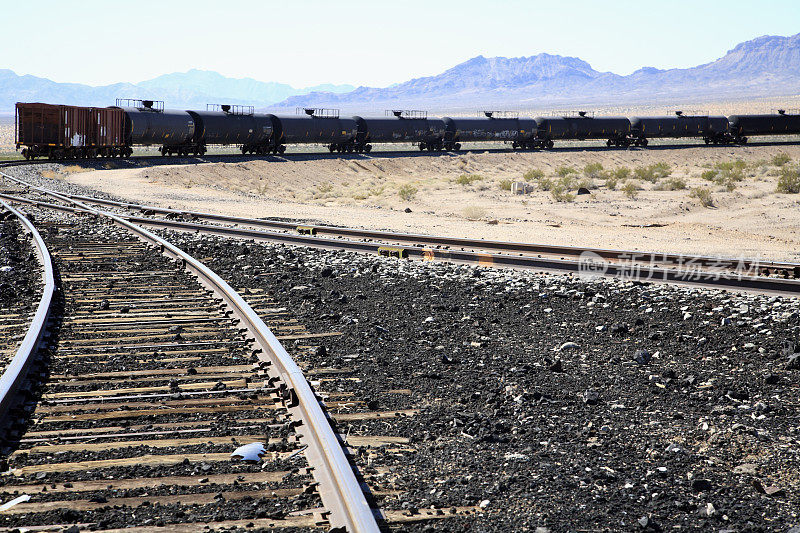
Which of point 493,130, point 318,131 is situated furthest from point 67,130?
point 493,130

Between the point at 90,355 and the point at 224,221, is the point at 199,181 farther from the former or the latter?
the point at 90,355

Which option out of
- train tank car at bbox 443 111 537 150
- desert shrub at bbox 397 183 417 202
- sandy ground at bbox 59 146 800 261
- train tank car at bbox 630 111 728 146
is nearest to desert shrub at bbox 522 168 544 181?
sandy ground at bbox 59 146 800 261

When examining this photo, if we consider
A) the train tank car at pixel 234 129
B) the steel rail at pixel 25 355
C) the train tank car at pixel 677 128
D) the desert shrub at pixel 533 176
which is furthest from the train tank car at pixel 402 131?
the steel rail at pixel 25 355

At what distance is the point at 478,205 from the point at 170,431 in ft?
81.9

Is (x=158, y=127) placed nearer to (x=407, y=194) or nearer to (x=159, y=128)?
(x=159, y=128)

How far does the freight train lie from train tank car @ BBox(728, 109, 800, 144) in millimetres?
102

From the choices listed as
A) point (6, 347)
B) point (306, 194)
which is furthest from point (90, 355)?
point (306, 194)

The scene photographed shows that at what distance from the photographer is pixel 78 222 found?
17000 millimetres

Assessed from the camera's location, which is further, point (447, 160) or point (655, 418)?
point (447, 160)

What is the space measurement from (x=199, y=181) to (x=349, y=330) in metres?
32.2

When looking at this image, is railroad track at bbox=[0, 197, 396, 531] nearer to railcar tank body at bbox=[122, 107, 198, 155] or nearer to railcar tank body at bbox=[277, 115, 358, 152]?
railcar tank body at bbox=[122, 107, 198, 155]

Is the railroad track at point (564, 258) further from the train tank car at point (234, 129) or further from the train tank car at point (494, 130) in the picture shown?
the train tank car at point (494, 130)

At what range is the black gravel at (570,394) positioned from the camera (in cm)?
412

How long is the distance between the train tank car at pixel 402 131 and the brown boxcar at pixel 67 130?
779 inches
